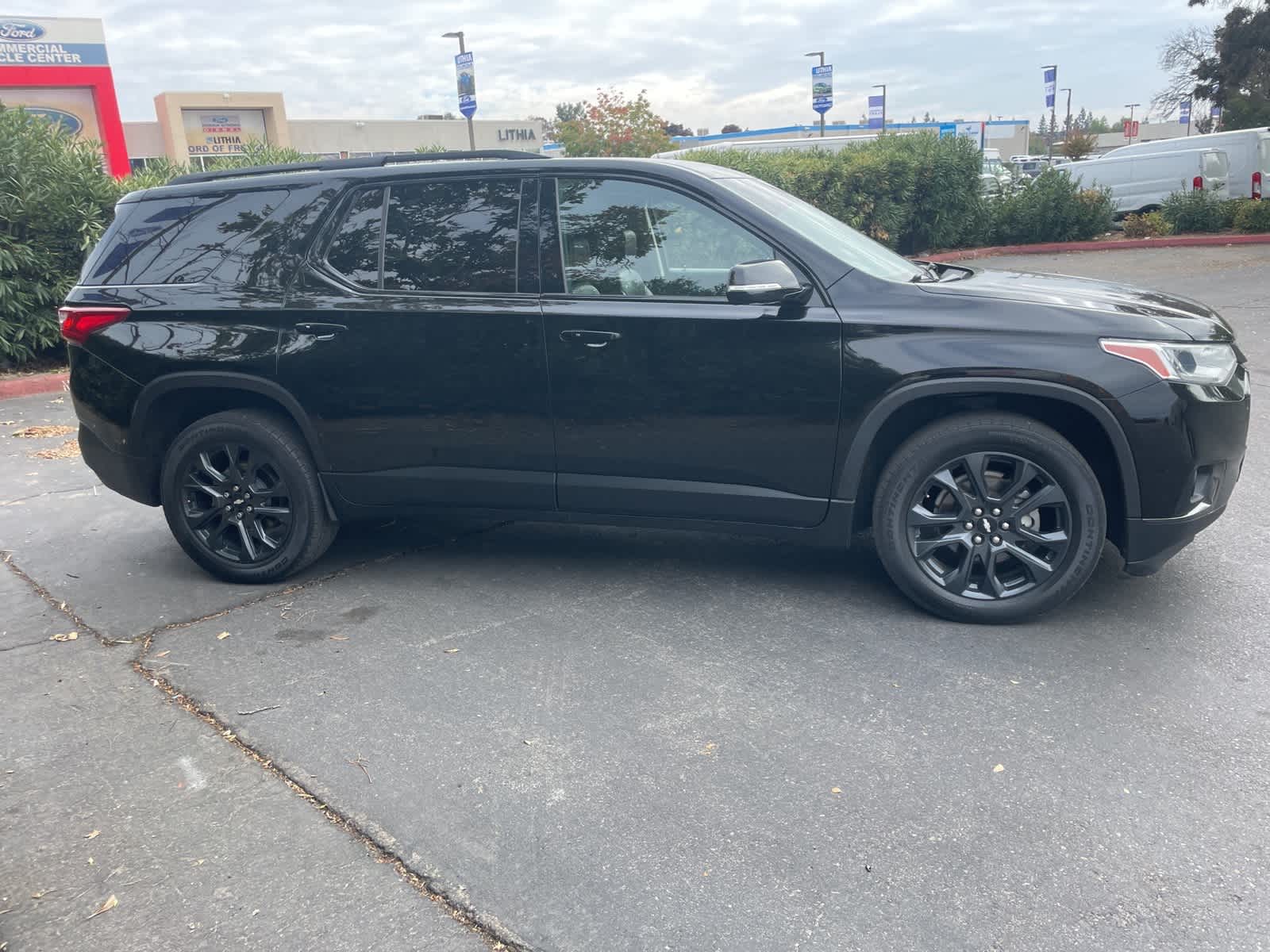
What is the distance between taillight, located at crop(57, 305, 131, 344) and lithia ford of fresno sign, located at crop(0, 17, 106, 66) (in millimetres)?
34471

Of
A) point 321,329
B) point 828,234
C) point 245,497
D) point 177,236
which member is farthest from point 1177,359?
point 177,236

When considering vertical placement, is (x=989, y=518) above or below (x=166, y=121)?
below

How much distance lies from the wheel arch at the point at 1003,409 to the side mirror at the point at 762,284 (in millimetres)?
561

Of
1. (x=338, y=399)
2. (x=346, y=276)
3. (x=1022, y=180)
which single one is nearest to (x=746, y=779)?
(x=338, y=399)

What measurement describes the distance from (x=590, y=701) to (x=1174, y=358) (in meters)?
2.47

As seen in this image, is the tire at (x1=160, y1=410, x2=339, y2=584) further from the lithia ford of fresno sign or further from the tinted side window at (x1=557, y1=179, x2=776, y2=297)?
the lithia ford of fresno sign

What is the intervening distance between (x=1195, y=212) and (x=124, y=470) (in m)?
20.5

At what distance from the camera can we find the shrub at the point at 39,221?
10281 mm

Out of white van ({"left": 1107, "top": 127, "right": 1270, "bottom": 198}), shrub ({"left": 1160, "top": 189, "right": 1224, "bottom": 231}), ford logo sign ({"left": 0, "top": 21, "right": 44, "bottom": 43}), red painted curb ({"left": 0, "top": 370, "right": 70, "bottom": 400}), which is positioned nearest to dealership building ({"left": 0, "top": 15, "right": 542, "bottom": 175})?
ford logo sign ({"left": 0, "top": 21, "right": 44, "bottom": 43})

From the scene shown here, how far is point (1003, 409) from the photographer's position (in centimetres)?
398

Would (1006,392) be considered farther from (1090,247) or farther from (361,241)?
(1090,247)

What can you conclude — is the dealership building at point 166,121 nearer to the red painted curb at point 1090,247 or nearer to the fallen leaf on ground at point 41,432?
the fallen leaf on ground at point 41,432

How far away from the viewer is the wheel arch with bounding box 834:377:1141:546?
3777 mm

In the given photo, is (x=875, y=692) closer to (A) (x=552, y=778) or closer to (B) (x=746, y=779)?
(B) (x=746, y=779)
